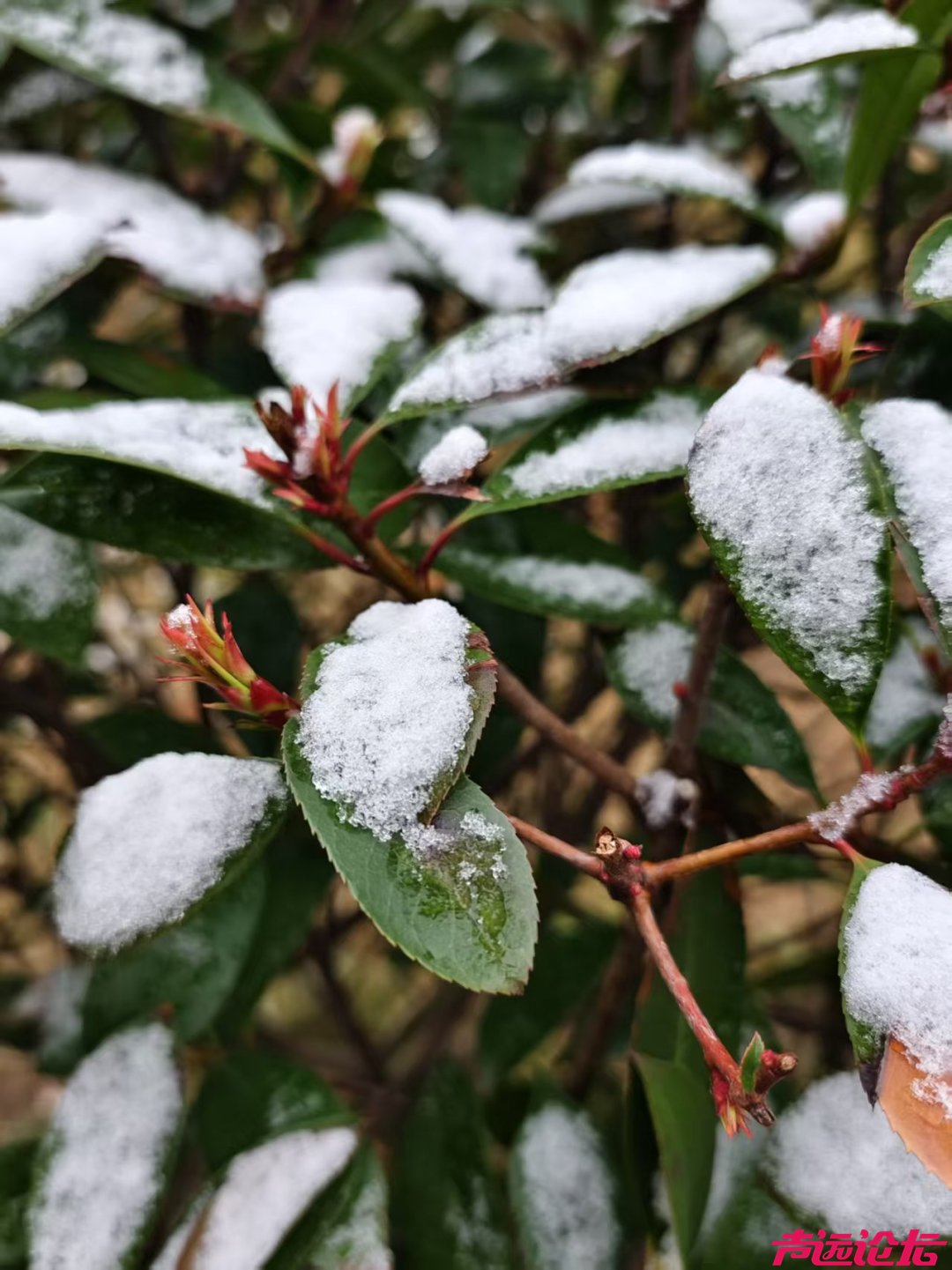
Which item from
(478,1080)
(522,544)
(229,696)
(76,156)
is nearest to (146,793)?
(229,696)

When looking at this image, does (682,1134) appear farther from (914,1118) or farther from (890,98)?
(890,98)

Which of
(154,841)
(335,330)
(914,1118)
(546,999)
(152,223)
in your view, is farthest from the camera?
(546,999)

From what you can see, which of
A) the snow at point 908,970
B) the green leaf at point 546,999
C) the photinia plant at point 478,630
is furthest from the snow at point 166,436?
the green leaf at point 546,999

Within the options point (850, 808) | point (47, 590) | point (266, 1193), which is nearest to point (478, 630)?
point (850, 808)

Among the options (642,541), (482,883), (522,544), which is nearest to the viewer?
(482,883)

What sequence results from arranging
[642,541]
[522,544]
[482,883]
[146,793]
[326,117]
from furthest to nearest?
[642,541] → [326,117] → [522,544] → [146,793] → [482,883]

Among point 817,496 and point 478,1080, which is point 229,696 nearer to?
point 817,496

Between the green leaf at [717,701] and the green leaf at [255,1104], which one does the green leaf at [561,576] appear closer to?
the green leaf at [717,701]
